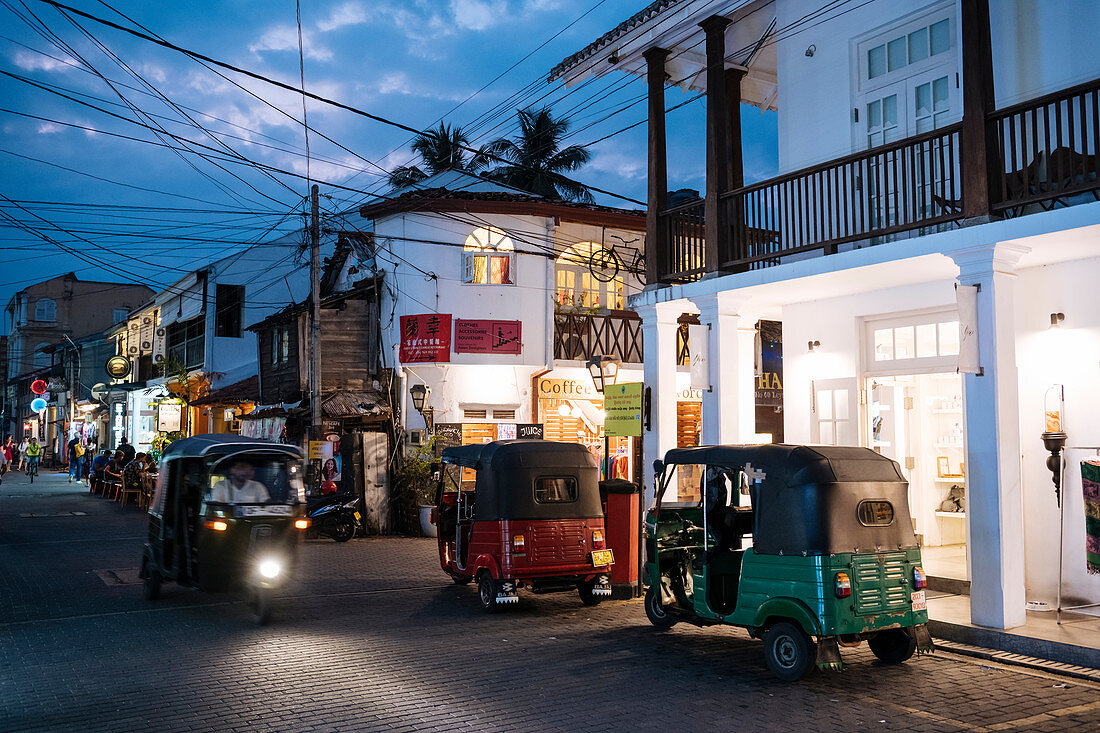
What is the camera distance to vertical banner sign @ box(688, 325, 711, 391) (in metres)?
12.7

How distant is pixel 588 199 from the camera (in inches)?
1410

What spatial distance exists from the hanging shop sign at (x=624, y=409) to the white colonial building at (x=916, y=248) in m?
0.30

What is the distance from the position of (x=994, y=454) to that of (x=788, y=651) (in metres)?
3.25

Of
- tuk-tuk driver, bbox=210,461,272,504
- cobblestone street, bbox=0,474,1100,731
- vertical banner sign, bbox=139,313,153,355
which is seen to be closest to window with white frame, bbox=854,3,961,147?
cobblestone street, bbox=0,474,1100,731

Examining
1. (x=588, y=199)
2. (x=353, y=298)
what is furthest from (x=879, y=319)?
(x=588, y=199)

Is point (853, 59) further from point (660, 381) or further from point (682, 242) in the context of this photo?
point (660, 381)

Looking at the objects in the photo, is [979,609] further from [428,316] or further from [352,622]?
[428,316]

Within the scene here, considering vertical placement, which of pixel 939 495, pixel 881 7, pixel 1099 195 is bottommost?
pixel 939 495

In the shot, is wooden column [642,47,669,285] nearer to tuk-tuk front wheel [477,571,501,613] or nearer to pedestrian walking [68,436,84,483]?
tuk-tuk front wheel [477,571,501,613]

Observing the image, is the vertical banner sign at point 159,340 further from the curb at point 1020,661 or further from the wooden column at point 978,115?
the curb at point 1020,661

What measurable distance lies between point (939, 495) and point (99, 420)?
47.9 m

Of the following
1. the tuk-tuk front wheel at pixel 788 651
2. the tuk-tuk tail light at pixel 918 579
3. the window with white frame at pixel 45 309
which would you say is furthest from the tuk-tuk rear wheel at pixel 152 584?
the window with white frame at pixel 45 309

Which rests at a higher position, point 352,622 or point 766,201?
point 766,201

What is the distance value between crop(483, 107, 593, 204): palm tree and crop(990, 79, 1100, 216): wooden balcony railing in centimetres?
2508
